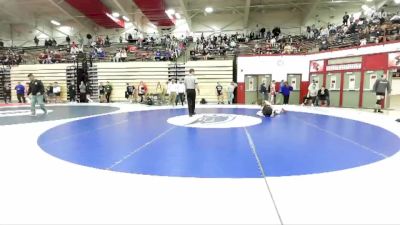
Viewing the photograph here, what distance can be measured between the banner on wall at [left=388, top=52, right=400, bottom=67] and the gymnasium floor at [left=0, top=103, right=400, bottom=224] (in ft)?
25.3

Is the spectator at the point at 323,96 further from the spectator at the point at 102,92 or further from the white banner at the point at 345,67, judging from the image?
the spectator at the point at 102,92

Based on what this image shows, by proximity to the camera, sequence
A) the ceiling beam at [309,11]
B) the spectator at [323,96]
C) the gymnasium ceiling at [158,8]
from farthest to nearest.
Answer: the gymnasium ceiling at [158,8]
the ceiling beam at [309,11]
the spectator at [323,96]

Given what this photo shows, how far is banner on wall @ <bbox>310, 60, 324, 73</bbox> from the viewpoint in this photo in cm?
1638

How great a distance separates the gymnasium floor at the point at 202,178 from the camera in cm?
261

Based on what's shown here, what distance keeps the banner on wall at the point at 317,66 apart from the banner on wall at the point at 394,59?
12.6 feet

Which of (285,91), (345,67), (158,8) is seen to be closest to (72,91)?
(158,8)

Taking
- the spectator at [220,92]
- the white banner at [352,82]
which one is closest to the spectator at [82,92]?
the spectator at [220,92]

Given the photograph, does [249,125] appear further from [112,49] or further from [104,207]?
[112,49]

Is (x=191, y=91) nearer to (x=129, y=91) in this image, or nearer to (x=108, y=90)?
(x=129, y=91)

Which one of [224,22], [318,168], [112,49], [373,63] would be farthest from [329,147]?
[224,22]

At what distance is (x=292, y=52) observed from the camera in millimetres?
17875

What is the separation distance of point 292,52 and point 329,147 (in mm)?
13817

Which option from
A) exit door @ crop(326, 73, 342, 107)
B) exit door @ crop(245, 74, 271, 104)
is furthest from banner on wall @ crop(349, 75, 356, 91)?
exit door @ crop(245, 74, 271, 104)

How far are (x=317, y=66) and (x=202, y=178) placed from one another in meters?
15.1
